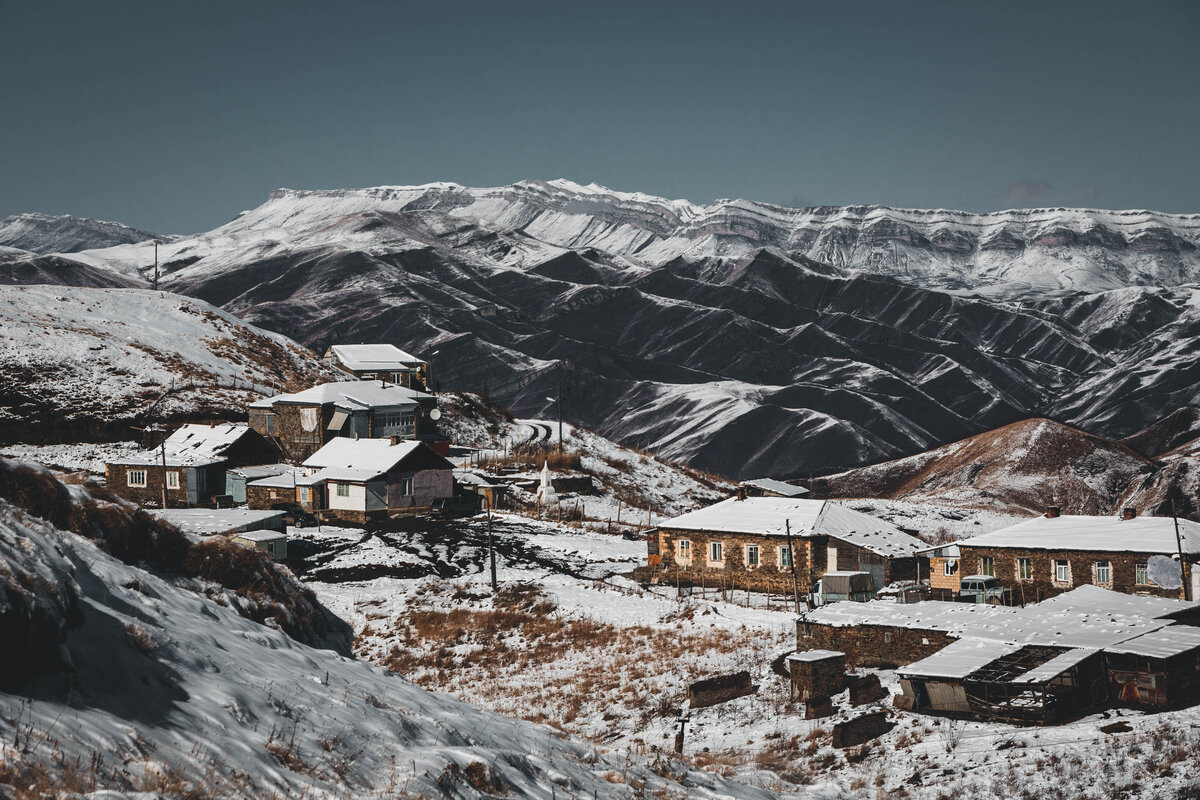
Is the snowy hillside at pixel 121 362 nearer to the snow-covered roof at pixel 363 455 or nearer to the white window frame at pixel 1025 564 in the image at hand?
the snow-covered roof at pixel 363 455

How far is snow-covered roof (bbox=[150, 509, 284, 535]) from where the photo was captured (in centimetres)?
4384

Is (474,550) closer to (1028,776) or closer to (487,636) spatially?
(487,636)

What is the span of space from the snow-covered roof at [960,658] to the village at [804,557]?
11cm

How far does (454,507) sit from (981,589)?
32443mm

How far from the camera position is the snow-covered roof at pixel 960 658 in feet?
91.8

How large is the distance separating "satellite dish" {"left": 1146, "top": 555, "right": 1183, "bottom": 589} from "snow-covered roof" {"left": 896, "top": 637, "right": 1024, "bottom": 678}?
19273 mm

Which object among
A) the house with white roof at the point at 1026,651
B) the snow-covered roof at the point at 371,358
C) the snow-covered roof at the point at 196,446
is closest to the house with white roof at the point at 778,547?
the house with white roof at the point at 1026,651

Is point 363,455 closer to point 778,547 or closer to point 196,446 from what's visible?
point 196,446

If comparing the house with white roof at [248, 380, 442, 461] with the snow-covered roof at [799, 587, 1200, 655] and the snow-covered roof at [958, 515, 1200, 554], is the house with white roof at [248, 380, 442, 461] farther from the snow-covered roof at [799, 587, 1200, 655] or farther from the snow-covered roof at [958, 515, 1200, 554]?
the snow-covered roof at [799, 587, 1200, 655]

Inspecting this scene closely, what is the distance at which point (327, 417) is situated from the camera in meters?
78.6

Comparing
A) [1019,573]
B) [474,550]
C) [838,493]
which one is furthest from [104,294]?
[1019,573]

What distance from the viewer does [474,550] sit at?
53.3 m

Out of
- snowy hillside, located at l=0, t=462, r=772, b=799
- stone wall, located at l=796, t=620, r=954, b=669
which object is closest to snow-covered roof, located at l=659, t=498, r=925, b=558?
stone wall, located at l=796, t=620, r=954, b=669

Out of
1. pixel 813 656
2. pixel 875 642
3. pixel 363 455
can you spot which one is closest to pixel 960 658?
pixel 813 656
